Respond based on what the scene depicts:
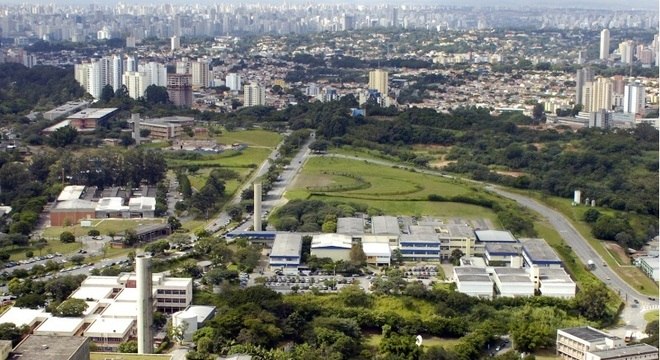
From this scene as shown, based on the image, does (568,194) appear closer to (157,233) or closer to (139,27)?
(157,233)

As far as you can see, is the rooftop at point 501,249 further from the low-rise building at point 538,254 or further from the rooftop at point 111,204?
the rooftop at point 111,204

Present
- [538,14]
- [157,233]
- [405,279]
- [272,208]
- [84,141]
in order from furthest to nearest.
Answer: [538,14]
[84,141]
[272,208]
[157,233]
[405,279]

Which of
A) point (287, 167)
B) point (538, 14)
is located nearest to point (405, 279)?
point (287, 167)

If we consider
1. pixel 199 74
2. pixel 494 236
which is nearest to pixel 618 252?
pixel 494 236

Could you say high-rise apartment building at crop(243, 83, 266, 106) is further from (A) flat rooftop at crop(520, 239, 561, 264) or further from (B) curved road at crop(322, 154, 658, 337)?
(A) flat rooftop at crop(520, 239, 561, 264)

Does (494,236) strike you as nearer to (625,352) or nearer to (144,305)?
(625,352)

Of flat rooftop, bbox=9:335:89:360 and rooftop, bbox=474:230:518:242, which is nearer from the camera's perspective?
flat rooftop, bbox=9:335:89:360

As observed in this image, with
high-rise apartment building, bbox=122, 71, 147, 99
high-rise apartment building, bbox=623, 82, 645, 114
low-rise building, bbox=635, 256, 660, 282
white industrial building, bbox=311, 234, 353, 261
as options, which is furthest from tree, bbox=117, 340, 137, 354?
high-rise apartment building, bbox=623, 82, 645, 114
